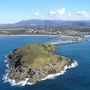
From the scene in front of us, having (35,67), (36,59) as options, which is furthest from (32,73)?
(36,59)

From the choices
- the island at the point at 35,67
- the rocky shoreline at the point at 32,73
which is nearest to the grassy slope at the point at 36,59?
the island at the point at 35,67

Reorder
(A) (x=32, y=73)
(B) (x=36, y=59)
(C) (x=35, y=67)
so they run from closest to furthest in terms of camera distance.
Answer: (A) (x=32, y=73) → (C) (x=35, y=67) → (B) (x=36, y=59)

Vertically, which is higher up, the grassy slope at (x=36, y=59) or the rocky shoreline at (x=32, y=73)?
the grassy slope at (x=36, y=59)

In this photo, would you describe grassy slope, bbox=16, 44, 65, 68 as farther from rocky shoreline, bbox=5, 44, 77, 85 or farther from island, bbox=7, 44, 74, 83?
rocky shoreline, bbox=5, 44, 77, 85

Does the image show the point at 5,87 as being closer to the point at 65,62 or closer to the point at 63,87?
the point at 63,87

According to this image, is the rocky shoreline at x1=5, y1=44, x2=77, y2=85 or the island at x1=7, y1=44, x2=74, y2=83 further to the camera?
the island at x1=7, y1=44, x2=74, y2=83

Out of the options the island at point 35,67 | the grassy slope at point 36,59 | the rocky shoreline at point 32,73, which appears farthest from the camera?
the grassy slope at point 36,59

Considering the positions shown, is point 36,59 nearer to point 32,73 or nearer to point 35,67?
point 35,67

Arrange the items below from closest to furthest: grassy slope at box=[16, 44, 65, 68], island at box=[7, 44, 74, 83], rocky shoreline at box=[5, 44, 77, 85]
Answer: rocky shoreline at box=[5, 44, 77, 85], island at box=[7, 44, 74, 83], grassy slope at box=[16, 44, 65, 68]

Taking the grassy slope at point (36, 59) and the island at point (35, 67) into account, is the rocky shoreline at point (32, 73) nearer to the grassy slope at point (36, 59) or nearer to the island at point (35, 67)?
the island at point (35, 67)

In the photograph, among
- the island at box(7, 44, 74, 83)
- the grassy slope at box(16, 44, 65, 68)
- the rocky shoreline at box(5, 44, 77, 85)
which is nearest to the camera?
the rocky shoreline at box(5, 44, 77, 85)

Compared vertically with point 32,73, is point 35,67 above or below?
above

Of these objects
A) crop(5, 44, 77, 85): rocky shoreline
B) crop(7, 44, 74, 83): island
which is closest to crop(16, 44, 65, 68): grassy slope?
crop(7, 44, 74, 83): island
